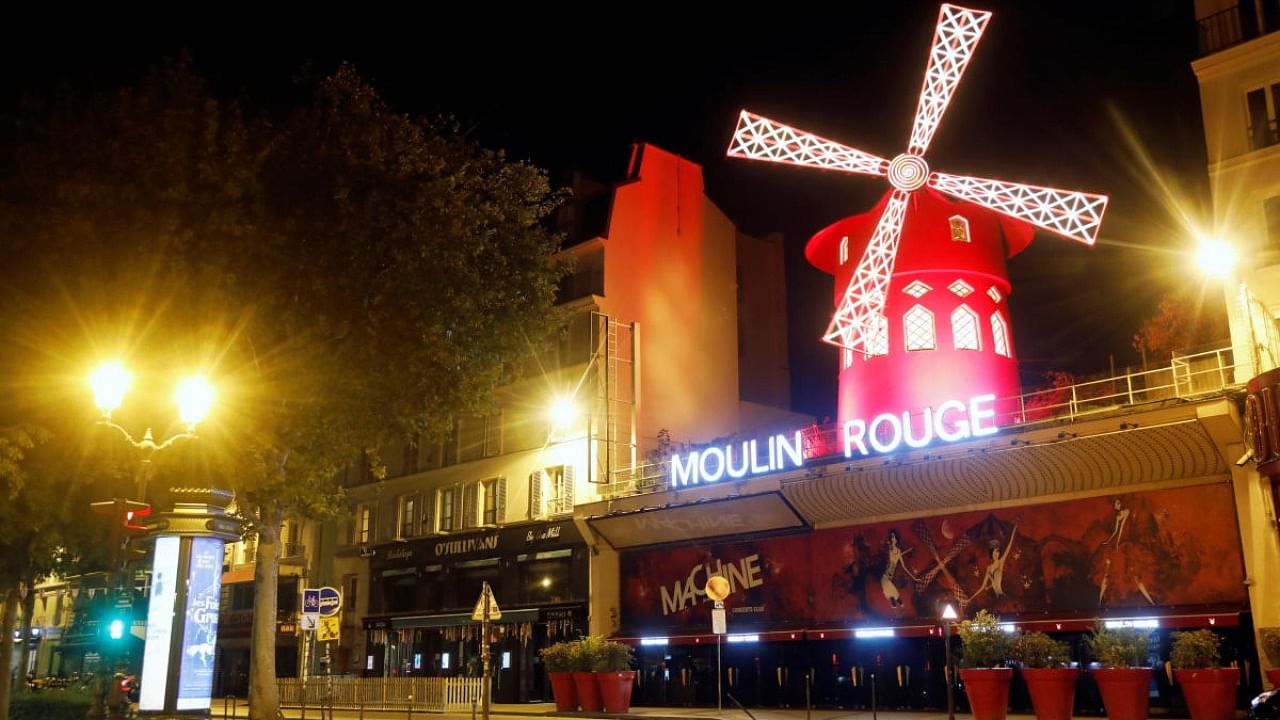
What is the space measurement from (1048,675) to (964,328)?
1050cm

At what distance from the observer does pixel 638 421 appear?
33.5 metres

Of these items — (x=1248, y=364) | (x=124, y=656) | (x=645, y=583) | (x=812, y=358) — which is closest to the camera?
(x=1248, y=364)

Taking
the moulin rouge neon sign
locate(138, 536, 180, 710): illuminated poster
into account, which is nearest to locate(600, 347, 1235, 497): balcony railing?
the moulin rouge neon sign

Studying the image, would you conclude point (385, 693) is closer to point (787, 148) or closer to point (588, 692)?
point (588, 692)

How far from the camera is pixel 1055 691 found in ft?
59.7

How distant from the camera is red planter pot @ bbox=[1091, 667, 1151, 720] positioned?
1748 cm

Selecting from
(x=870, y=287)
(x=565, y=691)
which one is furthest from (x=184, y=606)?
(x=870, y=287)

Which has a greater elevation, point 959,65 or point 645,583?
point 959,65

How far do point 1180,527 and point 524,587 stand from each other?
19.5m

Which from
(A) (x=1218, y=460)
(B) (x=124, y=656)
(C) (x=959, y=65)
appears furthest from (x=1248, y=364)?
(B) (x=124, y=656)

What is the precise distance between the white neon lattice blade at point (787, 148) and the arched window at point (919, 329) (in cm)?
434

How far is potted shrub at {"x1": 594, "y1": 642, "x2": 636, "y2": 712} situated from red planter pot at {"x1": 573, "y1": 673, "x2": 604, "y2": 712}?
13 centimetres

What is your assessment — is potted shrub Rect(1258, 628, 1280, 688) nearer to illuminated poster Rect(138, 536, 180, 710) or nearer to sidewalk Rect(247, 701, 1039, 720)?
sidewalk Rect(247, 701, 1039, 720)

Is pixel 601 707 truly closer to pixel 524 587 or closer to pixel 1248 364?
pixel 524 587
